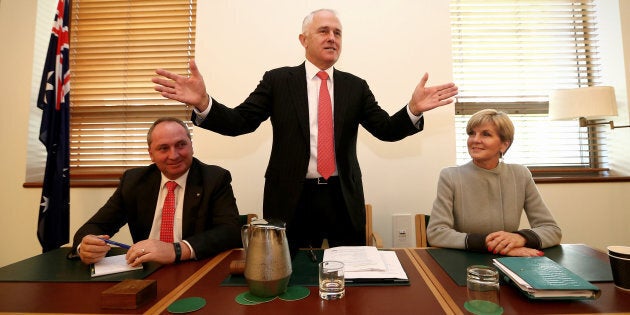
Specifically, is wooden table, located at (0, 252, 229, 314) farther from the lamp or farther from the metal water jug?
the lamp

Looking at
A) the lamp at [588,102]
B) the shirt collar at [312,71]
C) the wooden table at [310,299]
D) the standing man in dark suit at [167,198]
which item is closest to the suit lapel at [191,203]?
the standing man in dark suit at [167,198]

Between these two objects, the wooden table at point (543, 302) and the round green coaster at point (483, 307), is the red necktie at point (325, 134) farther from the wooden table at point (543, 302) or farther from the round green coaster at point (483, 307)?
the round green coaster at point (483, 307)

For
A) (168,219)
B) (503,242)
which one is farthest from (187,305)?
(503,242)

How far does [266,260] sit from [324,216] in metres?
0.89

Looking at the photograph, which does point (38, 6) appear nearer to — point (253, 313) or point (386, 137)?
point (386, 137)

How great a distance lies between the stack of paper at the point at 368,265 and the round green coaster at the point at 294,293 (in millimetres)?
143

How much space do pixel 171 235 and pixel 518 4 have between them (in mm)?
3351

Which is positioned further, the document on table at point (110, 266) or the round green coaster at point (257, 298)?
the document on table at point (110, 266)

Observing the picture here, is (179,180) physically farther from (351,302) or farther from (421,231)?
(421,231)

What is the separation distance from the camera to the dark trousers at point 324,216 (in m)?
1.77

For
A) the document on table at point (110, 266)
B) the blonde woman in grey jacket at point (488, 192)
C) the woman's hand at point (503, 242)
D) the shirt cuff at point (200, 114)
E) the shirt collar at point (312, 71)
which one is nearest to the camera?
the document on table at point (110, 266)

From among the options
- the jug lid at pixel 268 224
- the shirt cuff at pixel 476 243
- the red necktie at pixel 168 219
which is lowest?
the shirt cuff at pixel 476 243

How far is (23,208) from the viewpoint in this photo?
9.12ft

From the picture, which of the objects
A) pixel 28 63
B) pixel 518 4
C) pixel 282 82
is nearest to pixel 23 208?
pixel 28 63
